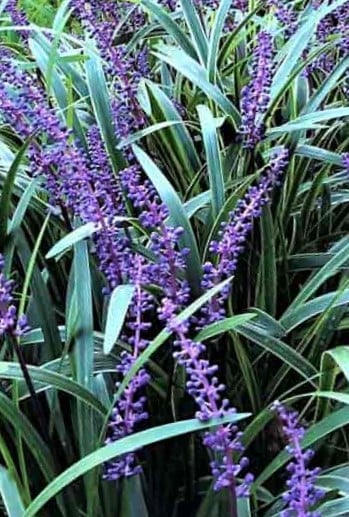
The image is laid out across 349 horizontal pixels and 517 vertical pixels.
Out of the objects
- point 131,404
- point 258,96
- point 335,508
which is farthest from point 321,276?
point 131,404

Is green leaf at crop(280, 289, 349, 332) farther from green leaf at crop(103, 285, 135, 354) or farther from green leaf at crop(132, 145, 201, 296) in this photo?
green leaf at crop(103, 285, 135, 354)

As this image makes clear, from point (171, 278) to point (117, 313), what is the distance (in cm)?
10

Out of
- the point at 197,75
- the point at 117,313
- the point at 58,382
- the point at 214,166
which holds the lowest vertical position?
the point at 58,382

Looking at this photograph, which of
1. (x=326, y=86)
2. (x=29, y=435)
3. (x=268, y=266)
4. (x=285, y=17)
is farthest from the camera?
(x=285, y=17)

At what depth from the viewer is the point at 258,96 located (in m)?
1.82

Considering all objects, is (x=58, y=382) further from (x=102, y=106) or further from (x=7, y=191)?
(x=102, y=106)

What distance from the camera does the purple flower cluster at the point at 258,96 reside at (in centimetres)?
181

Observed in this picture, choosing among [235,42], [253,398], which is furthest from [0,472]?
[235,42]

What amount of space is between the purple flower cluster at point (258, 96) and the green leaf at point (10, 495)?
83 cm

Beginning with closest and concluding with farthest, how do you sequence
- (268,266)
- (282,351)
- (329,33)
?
(282,351) → (268,266) → (329,33)

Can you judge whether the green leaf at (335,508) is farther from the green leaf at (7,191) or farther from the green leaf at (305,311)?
the green leaf at (7,191)

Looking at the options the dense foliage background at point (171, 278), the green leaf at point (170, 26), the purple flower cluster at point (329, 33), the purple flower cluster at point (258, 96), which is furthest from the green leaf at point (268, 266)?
the green leaf at point (170, 26)

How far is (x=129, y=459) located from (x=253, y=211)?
0.48 meters

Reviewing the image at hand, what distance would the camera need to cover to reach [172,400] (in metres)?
1.65
